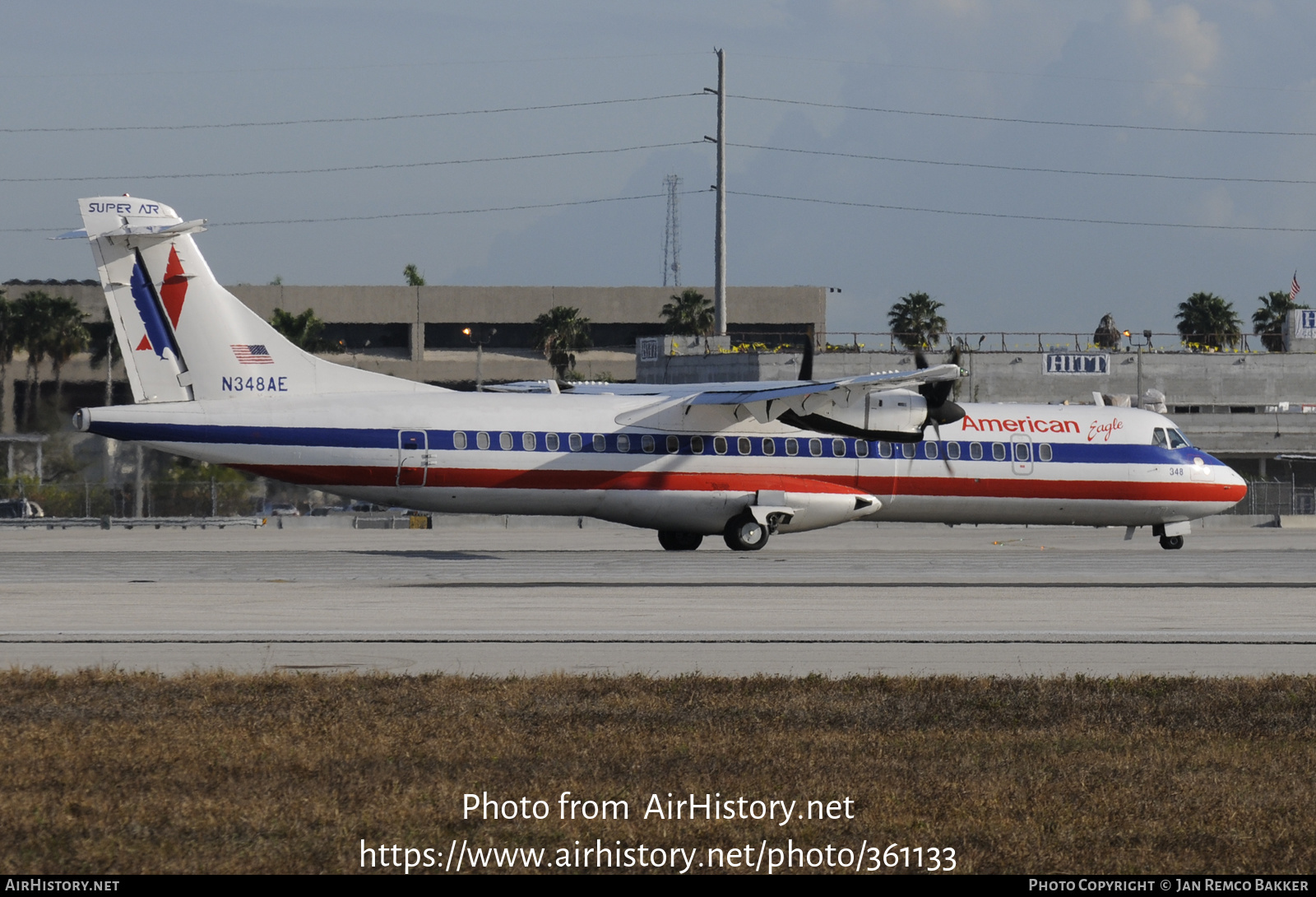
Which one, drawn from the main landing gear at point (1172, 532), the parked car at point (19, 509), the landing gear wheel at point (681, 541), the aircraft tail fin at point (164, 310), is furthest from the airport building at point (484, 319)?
the aircraft tail fin at point (164, 310)

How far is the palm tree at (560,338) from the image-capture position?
343 feet

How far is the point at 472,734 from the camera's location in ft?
36.7

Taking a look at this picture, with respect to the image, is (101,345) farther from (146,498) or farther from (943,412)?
(943,412)

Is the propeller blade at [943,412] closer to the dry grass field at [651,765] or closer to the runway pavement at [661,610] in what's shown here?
the runway pavement at [661,610]

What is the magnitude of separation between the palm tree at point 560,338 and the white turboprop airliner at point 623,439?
67.7 metres

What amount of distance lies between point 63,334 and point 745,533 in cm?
7211

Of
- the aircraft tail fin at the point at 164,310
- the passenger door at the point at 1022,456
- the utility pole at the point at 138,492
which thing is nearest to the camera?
the aircraft tail fin at the point at 164,310

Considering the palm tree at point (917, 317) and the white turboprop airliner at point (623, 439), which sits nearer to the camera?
the white turboprop airliner at point (623, 439)

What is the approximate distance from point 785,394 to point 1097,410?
903 centimetres

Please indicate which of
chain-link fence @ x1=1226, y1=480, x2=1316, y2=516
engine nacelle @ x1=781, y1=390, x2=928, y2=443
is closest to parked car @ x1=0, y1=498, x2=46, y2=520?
engine nacelle @ x1=781, y1=390, x2=928, y2=443

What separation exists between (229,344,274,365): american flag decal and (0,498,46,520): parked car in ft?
83.4

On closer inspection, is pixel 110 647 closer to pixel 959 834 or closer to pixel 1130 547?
pixel 959 834

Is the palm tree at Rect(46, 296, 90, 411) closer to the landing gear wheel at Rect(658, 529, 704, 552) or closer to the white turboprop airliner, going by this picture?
the white turboprop airliner

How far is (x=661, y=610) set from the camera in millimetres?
20297
